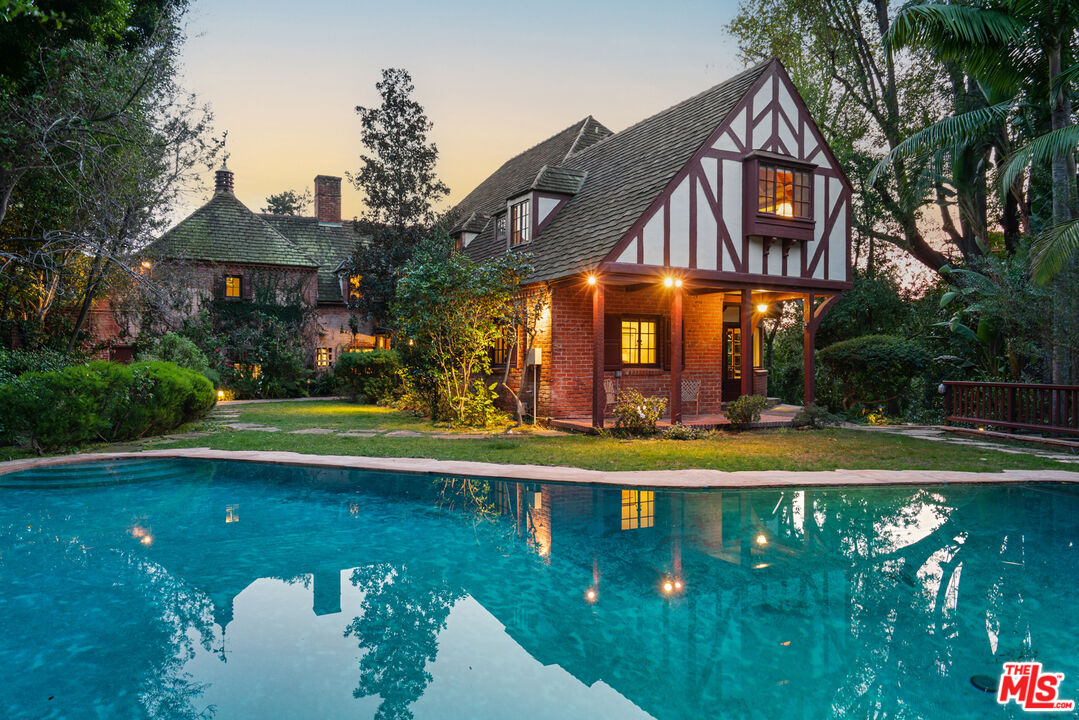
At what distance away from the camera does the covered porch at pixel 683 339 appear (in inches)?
543

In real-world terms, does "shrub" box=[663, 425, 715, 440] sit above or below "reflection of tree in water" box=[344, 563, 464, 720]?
above

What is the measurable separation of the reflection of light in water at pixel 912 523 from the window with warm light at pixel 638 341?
853 cm

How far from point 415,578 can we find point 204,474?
5.98m

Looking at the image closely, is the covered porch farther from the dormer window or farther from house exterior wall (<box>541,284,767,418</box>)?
the dormer window

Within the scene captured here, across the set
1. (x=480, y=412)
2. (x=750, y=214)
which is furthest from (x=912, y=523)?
(x=480, y=412)

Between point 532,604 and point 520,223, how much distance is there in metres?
14.6

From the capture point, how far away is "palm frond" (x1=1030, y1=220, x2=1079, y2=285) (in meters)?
11.1

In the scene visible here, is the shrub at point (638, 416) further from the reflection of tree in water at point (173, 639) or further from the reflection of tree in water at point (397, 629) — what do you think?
the reflection of tree in water at point (173, 639)

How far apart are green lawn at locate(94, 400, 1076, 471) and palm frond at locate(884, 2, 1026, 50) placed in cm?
871

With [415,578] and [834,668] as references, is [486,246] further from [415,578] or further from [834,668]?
[834,668]

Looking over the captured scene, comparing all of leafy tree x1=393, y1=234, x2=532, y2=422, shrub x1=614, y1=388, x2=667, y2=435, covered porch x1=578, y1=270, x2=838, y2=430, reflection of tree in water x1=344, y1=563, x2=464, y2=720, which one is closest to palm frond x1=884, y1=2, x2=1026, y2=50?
covered porch x1=578, y1=270, x2=838, y2=430

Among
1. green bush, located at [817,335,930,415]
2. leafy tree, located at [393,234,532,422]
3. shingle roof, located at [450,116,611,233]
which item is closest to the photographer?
leafy tree, located at [393,234,532,422]

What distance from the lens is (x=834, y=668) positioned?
369cm

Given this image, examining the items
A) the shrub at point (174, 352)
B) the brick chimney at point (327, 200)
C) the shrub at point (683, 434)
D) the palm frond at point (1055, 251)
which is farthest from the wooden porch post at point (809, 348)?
the brick chimney at point (327, 200)
